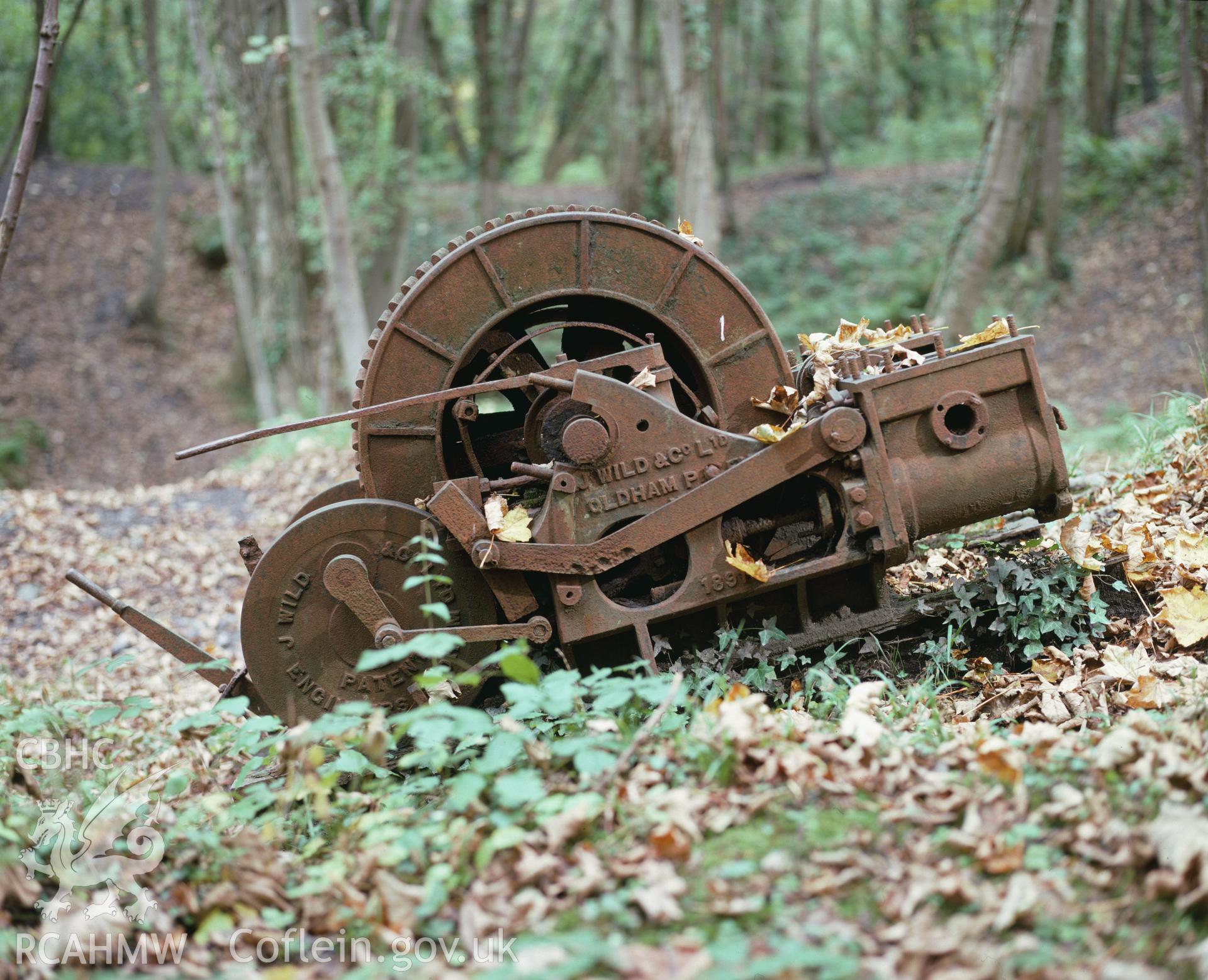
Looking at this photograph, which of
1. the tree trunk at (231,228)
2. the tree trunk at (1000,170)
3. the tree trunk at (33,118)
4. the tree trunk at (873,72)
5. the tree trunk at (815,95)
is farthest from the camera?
the tree trunk at (873,72)

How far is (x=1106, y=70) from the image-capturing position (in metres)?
19.1

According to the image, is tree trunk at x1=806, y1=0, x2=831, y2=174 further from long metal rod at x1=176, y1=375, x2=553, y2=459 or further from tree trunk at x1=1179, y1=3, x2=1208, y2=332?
long metal rod at x1=176, y1=375, x2=553, y2=459

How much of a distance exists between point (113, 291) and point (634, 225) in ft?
70.1

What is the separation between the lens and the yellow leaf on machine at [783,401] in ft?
15.4

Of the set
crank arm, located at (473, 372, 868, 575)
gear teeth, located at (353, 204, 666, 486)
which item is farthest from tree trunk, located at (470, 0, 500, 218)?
crank arm, located at (473, 372, 868, 575)

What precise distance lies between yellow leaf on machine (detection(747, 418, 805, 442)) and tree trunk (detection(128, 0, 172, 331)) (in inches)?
590

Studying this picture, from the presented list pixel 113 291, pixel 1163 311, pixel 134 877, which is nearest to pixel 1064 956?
pixel 134 877

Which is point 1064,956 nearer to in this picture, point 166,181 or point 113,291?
point 166,181

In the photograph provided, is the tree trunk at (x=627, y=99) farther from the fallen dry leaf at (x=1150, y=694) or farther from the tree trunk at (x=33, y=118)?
the fallen dry leaf at (x=1150, y=694)

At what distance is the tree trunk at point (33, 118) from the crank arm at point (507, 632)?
107 inches

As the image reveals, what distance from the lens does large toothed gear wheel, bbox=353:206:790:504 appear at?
14.9 feet

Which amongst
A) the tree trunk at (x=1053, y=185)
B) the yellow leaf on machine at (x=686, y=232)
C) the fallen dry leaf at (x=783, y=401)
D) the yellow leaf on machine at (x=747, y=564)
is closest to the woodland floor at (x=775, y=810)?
the yellow leaf on machine at (x=747, y=564)

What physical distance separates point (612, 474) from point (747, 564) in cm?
70

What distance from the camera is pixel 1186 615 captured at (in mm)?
4348
